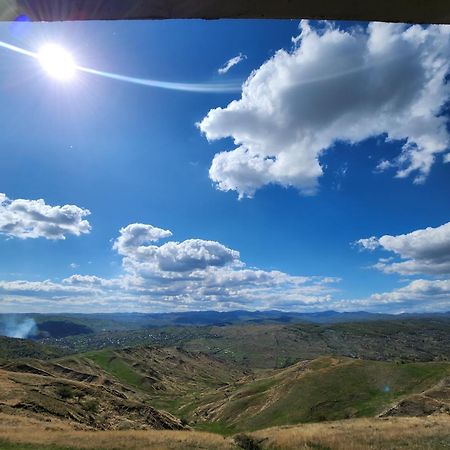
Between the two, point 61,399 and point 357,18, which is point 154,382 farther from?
point 357,18

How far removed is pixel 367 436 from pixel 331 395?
131 ft

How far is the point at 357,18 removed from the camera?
10.8 feet

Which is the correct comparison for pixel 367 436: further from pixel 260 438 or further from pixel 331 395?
pixel 331 395

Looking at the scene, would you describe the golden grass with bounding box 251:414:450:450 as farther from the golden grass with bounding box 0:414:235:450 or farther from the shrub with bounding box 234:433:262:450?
the golden grass with bounding box 0:414:235:450

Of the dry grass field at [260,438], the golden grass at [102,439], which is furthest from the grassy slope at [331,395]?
the golden grass at [102,439]

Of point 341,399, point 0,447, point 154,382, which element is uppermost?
point 0,447

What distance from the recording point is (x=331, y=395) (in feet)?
218

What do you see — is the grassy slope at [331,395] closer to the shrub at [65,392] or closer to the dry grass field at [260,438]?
the dry grass field at [260,438]

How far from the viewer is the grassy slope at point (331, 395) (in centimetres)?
6006

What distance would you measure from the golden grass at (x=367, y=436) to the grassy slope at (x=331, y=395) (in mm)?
22642

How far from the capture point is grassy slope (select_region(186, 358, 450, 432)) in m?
60.1

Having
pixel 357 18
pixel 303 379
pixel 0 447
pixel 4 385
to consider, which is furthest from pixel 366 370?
pixel 357 18

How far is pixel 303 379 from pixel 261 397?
31.3 feet

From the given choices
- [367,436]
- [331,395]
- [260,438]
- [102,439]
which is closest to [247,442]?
[260,438]
